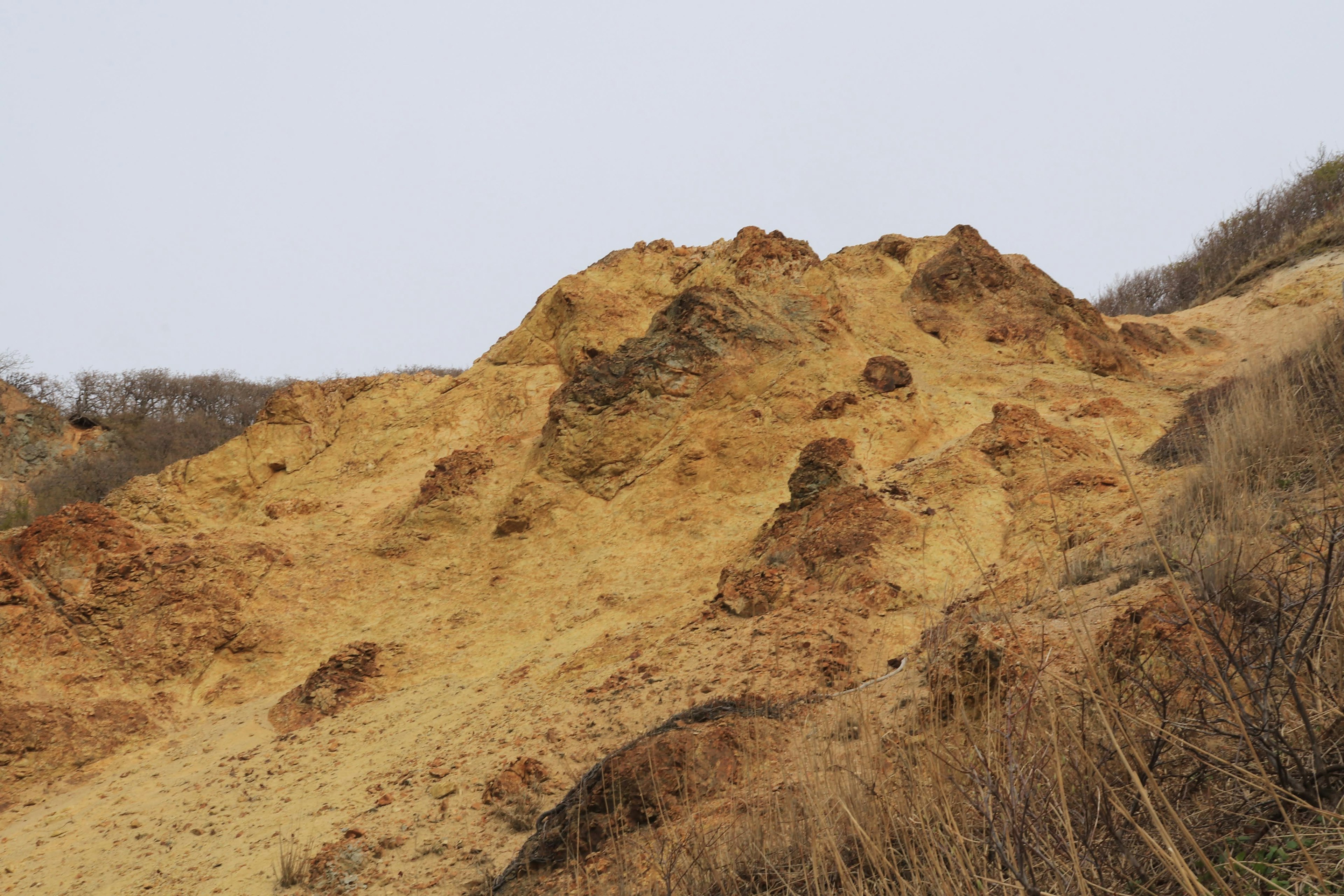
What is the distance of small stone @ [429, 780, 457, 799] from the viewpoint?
5355 mm

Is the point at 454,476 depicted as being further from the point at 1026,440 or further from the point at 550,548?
the point at 1026,440

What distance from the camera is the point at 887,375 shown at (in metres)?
11.2

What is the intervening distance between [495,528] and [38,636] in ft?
15.3

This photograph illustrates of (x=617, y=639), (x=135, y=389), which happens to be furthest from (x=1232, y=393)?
(x=135, y=389)

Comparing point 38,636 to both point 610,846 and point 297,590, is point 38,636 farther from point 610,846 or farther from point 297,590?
point 610,846

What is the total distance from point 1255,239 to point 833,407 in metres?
18.2

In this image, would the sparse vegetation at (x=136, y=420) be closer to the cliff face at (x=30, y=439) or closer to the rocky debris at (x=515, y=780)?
the cliff face at (x=30, y=439)

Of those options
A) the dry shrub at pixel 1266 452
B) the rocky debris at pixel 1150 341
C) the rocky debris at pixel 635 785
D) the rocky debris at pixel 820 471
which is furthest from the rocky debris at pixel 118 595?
the rocky debris at pixel 1150 341

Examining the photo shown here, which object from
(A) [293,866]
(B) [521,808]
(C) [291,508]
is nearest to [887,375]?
(B) [521,808]

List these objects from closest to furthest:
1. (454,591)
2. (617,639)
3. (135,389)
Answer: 1. (617,639)
2. (454,591)
3. (135,389)

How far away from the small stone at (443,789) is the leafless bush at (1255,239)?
19.5 m

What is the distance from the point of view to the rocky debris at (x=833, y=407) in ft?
34.8

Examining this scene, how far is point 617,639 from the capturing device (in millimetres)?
7480

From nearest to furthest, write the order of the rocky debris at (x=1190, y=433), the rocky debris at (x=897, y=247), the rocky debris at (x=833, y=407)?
the rocky debris at (x=1190, y=433), the rocky debris at (x=833, y=407), the rocky debris at (x=897, y=247)
